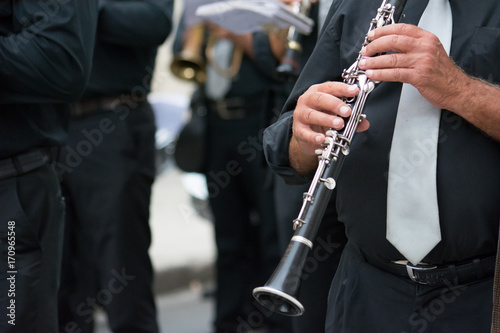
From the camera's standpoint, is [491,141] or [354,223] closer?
[491,141]

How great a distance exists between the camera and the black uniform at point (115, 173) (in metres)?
3.48

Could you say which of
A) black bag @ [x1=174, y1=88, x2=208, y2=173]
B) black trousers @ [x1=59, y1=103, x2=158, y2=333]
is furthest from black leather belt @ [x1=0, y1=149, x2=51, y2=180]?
black bag @ [x1=174, y1=88, x2=208, y2=173]

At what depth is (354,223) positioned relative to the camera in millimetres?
1947

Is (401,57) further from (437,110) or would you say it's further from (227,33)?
(227,33)

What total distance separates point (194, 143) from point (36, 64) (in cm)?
206

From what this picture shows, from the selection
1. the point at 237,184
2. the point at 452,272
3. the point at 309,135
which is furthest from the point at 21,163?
the point at 237,184

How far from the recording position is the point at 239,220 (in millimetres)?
4531

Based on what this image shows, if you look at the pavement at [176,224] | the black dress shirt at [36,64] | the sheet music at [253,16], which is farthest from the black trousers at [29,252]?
the pavement at [176,224]

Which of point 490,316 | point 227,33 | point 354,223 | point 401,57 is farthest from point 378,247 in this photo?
point 227,33

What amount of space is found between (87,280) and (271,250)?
1162 mm

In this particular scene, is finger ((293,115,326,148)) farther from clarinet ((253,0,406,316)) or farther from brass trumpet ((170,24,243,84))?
brass trumpet ((170,24,243,84))

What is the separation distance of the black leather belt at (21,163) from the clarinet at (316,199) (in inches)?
41.4

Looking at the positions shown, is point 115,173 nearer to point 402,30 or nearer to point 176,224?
A: point 402,30

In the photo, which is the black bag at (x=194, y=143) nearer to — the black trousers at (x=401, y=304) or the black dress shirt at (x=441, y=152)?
the black dress shirt at (x=441, y=152)
